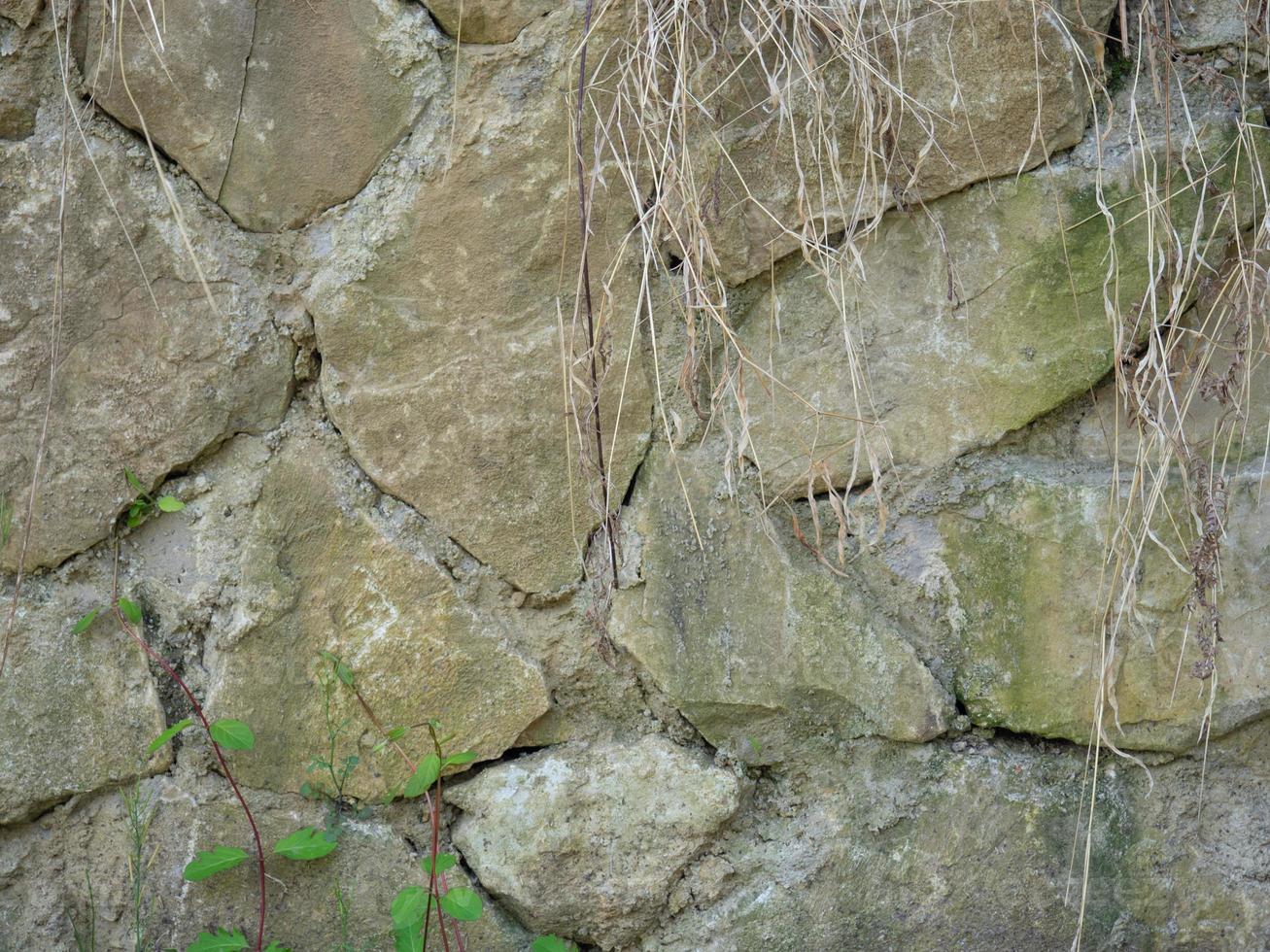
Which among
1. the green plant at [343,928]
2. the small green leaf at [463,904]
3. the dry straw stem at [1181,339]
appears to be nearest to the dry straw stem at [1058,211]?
the dry straw stem at [1181,339]

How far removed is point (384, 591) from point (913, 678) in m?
0.61

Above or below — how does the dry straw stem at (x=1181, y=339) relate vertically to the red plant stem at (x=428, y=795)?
above

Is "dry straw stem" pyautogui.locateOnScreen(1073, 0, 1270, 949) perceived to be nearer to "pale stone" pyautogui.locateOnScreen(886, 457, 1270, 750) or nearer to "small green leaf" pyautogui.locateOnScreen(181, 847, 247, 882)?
"pale stone" pyautogui.locateOnScreen(886, 457, 1270, 750)

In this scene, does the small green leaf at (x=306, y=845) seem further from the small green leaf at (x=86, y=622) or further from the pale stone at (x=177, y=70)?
the pale stone at (x=177, y=70)

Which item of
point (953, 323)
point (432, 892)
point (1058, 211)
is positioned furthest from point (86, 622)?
point (1058, 211)

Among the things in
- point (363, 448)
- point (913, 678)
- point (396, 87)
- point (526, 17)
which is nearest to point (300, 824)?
point (363, 448)

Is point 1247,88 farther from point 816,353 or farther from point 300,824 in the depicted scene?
point 300,824

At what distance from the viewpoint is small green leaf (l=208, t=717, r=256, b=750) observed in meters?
1.24

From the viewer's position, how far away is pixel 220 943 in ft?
4.07

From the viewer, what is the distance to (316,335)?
1.29m

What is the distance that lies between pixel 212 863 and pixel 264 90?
0.85 metres

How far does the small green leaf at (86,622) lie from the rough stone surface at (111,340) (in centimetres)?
7

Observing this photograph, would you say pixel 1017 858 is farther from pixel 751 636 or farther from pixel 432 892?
pixel 432 892

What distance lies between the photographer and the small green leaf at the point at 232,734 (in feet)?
4.05
